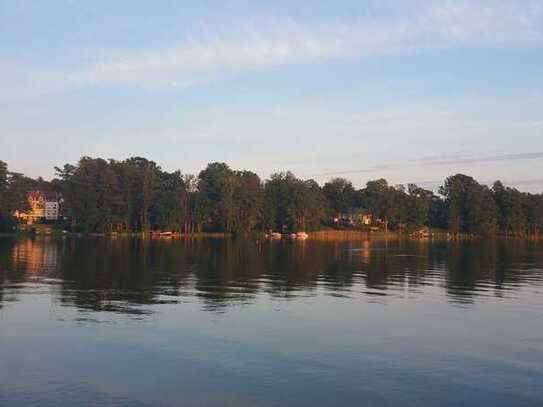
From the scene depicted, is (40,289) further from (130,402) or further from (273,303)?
(130,402)

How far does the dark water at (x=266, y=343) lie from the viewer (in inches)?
757

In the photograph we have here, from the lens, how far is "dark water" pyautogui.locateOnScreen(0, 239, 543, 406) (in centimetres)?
1922

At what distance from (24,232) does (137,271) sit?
12727 cm

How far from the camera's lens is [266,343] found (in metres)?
26.2

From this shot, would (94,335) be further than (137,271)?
No

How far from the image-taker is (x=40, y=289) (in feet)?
143

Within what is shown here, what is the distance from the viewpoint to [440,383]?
67.6 feet

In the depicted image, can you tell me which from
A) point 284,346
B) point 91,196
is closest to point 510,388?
point 284,346

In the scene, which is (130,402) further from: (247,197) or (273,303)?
(247,197)

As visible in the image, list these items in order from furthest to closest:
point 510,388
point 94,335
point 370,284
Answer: point 370,284 < point 94,335 < point 510,388

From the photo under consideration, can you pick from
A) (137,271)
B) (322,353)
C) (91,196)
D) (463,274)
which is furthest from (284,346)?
(91,196)

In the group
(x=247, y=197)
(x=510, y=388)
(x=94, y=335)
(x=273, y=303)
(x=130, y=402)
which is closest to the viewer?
(x=130, y=402)

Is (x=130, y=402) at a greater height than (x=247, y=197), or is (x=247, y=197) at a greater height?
(x=247, y=197)

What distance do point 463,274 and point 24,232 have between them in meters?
A: 144
